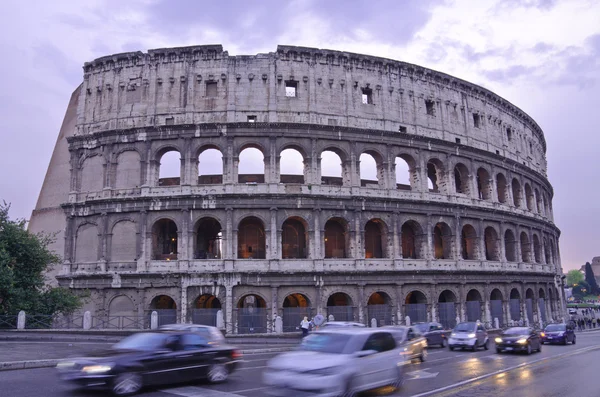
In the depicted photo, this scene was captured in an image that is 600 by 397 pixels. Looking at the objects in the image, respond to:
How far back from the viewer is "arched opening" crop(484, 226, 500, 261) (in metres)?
35.5

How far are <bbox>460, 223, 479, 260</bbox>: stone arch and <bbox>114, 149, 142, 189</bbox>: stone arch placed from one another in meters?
22.2

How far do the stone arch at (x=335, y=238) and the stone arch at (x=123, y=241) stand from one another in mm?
11826

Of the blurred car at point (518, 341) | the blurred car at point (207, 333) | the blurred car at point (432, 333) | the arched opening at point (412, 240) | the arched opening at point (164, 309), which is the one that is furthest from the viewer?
the arched opening at point (412, 240)

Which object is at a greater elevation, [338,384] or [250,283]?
[250,283]

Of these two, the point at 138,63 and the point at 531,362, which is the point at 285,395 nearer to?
the point at 531,362

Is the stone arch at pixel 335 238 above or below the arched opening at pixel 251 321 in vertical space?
above

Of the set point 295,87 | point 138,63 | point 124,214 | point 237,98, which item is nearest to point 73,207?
point 124,214

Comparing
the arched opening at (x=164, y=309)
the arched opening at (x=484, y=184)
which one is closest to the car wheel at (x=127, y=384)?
the arched opening at (x=164, y=309)

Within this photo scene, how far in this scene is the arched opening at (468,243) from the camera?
112 feet

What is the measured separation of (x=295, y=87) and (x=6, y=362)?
2184 centimetres

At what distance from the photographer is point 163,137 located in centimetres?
2897

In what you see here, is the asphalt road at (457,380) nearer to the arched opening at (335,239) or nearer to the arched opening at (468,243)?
the arched opening at (335,239)

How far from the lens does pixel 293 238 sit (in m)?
30.5

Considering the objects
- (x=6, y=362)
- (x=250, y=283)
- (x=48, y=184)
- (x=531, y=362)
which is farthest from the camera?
(x=48, y=184)
